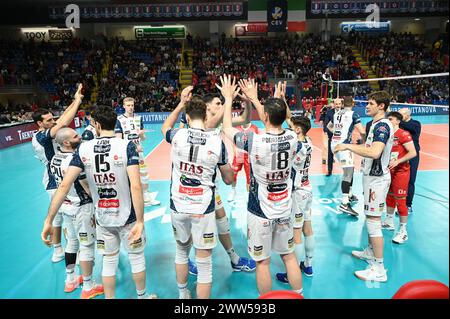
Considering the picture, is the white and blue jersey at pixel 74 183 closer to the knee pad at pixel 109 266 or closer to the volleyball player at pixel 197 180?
the knee pad at pixel 109 266

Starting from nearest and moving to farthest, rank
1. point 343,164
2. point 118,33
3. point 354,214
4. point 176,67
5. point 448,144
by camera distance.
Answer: point 448,144, point 354,214, point 343,164, point 176,67, point 118,33

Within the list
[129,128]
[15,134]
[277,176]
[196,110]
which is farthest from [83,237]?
[15,134]

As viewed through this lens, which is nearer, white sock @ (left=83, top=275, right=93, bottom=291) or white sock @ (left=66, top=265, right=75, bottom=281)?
white sock @ (left=83, top=275, right=93, bottom=291)

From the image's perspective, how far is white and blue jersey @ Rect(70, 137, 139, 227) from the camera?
326 centimetres

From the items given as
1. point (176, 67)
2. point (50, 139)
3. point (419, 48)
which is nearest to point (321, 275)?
point (50, 139)

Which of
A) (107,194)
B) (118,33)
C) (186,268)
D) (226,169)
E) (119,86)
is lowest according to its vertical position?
(186,268)

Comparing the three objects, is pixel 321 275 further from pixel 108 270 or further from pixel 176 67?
pixel 176 67

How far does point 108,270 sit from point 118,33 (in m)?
35.3

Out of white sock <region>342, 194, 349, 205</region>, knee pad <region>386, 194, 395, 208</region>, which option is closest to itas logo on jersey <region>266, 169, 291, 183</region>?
knee pad <region>386, 194, 395, 208</region>

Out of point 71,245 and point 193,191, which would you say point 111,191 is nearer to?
point 193,191

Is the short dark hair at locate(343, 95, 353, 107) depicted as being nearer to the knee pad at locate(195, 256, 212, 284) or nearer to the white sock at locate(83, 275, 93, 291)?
the knee pad at locate(195, 256, 212, 284)

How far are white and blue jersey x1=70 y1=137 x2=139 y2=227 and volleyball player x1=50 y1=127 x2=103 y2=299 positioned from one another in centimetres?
52

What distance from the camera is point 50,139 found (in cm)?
456
